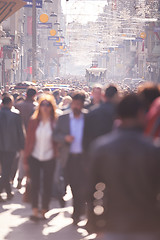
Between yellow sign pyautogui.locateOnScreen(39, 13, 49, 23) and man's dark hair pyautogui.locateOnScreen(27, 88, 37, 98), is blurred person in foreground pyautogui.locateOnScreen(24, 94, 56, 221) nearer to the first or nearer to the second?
man's dark hair pyautogui.locateOnScreen(27, 88, 37, 98)

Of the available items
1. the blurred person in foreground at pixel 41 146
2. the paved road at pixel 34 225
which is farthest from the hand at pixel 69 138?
the paved road at pixel 34 225

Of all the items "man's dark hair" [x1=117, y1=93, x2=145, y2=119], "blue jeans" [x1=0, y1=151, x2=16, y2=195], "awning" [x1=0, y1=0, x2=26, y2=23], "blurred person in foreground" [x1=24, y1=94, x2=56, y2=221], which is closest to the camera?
"man's dark hair" [x1=117, y1=93, x2=145, y2=119]

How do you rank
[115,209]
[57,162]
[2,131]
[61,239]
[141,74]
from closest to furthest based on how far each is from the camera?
[115,209] → [61,239] → [57,162] → [2,131] → [141,74]

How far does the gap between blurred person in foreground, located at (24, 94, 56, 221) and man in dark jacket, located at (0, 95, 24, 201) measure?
1.82m

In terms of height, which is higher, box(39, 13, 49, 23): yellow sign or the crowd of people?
box(39, 13, 49, 23): yellow sign

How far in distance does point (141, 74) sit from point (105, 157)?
103940mm

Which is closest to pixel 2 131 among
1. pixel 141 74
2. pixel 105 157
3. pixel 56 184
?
pixel 56 184

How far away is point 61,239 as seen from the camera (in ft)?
29.7

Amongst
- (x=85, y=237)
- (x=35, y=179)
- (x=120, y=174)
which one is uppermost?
(x=120, y=174)

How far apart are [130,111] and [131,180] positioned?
477 millimetres

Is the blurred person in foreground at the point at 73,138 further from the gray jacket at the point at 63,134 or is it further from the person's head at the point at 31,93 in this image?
the person's head at the point at 31,93

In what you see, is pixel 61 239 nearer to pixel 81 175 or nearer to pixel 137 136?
pixel 81 175

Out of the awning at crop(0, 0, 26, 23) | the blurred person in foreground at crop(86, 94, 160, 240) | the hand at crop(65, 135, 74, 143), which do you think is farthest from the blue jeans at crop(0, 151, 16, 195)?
the awning at crop(0, 0, 26, 23)

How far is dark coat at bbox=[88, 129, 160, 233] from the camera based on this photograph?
486 cm
